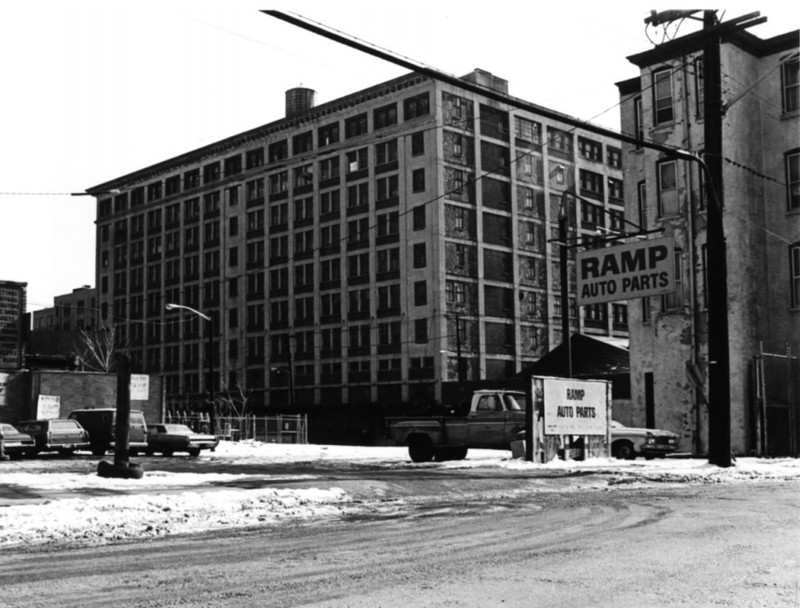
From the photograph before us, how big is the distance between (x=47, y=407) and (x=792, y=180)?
3533 centimetres

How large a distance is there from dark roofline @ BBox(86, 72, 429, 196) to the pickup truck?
49018 mm

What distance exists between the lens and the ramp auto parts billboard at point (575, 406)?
81.9 feet

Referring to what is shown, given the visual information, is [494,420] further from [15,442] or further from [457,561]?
[457,561]

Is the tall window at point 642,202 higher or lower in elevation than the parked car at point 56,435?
higher

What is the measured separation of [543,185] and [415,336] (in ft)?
60.3

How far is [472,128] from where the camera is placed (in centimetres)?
7731

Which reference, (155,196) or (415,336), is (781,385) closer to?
(415,336)

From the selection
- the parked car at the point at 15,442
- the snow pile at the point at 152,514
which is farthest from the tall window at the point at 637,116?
the snow pile at the point at 152,514

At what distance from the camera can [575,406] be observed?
25875 mm

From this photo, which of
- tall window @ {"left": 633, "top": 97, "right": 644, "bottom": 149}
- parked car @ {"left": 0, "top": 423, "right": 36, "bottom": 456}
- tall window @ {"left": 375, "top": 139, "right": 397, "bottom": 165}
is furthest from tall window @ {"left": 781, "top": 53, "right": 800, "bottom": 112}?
tall window @ {"left": 375, "top": 139, "right": 397, "bottom": 165}

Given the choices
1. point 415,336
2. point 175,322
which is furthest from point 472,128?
point 175,322

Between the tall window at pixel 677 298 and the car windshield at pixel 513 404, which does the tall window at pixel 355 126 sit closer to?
the tall window at pixel 677 298

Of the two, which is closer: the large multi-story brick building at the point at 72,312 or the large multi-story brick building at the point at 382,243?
the large multi-story brick building at the point at 382,243

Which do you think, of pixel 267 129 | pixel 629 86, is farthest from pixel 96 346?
pixel 629 86
